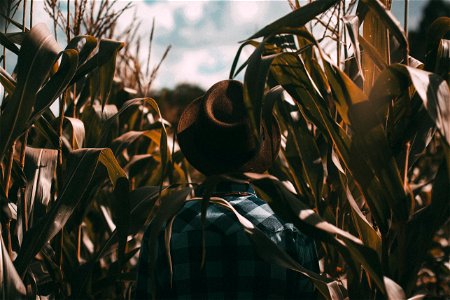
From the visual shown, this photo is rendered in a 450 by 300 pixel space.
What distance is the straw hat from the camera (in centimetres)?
121

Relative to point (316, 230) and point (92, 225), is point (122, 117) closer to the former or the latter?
point (92, 225)

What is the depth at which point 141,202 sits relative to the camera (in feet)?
4.61

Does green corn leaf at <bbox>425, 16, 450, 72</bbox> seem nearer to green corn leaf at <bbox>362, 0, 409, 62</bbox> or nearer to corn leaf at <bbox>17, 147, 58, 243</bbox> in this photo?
green corn leaf at <bbox>362, 0, 409, 62</bbox>

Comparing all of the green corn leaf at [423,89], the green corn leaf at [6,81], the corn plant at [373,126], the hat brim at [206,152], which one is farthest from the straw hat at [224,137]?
the green corn leaf at [6,81]

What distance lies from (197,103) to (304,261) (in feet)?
1.44

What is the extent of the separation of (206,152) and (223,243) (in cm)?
19

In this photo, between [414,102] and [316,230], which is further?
[414,102]

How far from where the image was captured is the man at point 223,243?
1.22 m

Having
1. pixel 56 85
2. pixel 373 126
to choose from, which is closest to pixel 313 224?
pixel 373 126

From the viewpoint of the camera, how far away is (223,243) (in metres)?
1.22

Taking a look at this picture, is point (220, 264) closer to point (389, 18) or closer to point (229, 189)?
point (229, 189)

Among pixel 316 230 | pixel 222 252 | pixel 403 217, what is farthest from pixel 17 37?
pixel 403 217

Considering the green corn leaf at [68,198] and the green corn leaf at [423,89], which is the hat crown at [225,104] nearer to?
the green corn leaf at [68,198]

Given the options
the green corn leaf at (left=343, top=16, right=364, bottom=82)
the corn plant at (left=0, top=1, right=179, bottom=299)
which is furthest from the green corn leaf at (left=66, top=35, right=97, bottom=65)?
the green corn leaf at (left=343, top=16, right=364, bottom=82)
